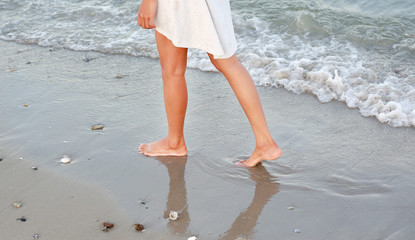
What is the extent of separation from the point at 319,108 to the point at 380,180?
111 cm

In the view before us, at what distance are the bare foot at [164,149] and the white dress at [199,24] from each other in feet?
2.37

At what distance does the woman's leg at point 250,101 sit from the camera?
8.06ft

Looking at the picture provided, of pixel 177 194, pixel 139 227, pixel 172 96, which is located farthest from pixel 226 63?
pixel 139 227

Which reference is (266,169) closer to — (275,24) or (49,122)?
(49,122)

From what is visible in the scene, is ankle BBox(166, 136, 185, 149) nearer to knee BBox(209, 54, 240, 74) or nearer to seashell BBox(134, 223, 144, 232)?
knee BBox(209, 54, 240, 74)

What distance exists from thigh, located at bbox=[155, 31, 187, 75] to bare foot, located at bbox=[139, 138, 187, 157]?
48cm

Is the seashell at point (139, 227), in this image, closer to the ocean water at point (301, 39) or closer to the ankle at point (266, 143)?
the ankle at point (266, 143)

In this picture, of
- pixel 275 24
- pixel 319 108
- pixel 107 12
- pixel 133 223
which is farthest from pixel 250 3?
pixel 133 223

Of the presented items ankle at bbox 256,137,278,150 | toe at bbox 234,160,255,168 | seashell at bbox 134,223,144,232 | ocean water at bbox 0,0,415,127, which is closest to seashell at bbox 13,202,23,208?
seashell at bbox 134,223,144,232

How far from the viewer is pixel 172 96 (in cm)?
268

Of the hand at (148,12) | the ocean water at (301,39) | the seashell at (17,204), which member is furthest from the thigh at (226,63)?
the ocean water at (301,39)

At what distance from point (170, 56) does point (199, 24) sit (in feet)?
1.05

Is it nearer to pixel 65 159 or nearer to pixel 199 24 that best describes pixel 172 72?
pixel 199 24

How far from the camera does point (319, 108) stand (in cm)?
353
